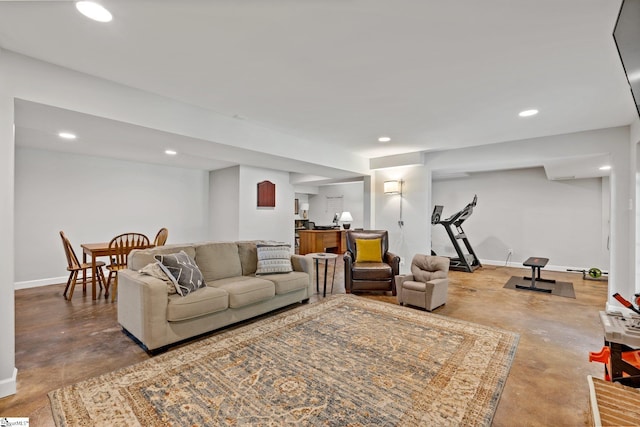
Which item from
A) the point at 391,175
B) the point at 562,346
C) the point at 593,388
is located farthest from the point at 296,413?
the point at 391,175

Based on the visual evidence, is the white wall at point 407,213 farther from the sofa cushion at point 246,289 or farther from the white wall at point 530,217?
the sofa cushion at point 246,289

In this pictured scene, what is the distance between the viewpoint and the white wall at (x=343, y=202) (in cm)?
966

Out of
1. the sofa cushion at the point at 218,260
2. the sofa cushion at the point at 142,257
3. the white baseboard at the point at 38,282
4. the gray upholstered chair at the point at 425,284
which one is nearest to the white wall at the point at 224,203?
the sofa cushion at the point at 218,260

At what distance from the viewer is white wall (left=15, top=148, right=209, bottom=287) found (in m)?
4.61

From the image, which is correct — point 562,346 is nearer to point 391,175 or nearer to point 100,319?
point 391,175

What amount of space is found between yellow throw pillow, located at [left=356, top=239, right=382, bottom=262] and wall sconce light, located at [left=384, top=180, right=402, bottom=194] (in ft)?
4.00

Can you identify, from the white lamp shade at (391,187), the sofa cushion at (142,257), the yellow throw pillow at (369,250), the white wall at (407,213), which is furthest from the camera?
the white lamp shade at (391,187)

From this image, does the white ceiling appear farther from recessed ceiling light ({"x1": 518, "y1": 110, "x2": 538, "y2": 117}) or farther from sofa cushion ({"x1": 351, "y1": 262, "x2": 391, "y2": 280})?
sofa cushion ({"x1": 351, "y1": 262, "x2": 391, "y2": 280})

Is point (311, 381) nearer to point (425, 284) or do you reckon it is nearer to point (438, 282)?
point (425, 284)

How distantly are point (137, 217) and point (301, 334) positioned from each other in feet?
15.4

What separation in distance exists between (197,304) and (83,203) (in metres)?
4.06

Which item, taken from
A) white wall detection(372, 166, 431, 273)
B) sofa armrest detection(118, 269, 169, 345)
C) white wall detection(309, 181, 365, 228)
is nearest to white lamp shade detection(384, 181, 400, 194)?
white wall detection(372, 166, 431, 273)

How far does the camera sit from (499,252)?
6941mm

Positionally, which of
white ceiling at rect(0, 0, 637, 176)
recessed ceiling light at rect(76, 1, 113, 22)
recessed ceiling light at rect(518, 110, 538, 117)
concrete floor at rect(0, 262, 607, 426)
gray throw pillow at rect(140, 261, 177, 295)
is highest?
recessed ceiling light at rect(518, 110, 538, 117)
